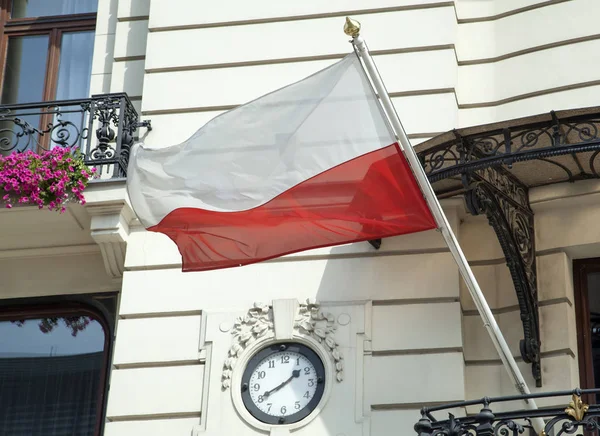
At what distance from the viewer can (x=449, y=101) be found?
12961 mm

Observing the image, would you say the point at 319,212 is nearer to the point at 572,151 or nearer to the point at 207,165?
the point at 207,165

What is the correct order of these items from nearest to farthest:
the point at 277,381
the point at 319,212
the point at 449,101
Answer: the point at 319,212
the point at 277,381
the point at 449,101

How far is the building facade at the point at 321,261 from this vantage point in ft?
39.3

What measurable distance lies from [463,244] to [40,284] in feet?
13.7

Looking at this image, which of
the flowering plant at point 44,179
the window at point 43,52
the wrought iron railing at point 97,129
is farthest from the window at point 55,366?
the window at point 43,52

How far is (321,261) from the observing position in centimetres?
1255

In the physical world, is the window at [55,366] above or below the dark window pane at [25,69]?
below

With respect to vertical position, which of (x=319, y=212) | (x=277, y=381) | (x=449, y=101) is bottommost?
(x=277, y=381)

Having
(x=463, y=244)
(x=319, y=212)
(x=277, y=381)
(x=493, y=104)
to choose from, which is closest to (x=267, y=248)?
Answer: (x=319, y=212)

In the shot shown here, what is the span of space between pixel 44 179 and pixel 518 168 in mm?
4317

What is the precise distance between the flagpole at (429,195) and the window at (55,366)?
4141 mm

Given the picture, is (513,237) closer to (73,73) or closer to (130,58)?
(130,58)

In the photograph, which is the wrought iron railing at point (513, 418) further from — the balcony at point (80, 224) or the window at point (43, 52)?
the window at point (43, 52)

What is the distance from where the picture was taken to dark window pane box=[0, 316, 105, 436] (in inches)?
520
